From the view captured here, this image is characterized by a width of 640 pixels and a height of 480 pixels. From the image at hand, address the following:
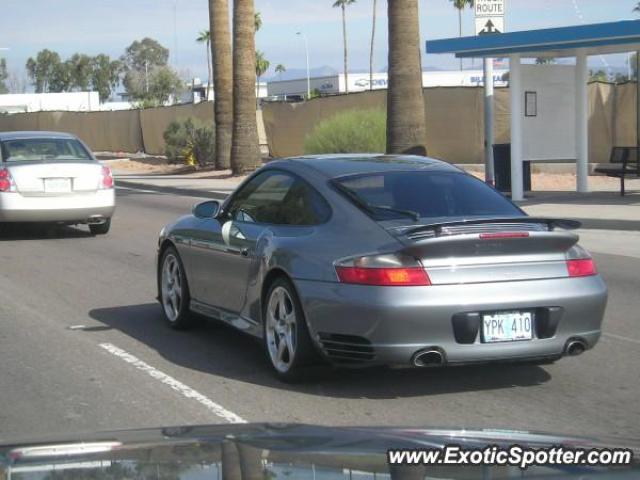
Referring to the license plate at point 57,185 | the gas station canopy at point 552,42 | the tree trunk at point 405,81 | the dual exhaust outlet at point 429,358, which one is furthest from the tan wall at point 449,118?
the dual exhaust outlet at point 429,358

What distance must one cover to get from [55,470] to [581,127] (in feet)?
67.3

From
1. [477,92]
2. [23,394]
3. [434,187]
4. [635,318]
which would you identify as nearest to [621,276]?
[635,318]

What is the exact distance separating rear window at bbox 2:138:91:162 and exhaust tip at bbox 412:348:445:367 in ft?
36.2

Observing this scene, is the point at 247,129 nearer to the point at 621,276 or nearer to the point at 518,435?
the point at 621,276

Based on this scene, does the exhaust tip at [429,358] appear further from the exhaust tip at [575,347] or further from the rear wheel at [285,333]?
the exhaust tip at [575,347]

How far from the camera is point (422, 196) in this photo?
7582 millimetres

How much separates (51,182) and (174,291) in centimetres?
740

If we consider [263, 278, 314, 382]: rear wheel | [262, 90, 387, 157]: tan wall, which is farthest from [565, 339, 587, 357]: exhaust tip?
[262, 90, 387, 157]: tan wall

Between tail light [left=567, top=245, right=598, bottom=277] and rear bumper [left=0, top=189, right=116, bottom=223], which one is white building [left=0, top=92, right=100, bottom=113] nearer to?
rear bumper [left=0, top=189, right=116, bottom=223]

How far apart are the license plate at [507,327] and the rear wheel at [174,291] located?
3.26m

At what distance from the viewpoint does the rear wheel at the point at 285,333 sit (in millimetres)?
7109

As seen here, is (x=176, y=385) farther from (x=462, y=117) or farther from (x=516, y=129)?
(x=462, y=117)

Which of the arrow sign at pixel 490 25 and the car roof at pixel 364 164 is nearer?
the car roof at pixel 364 164

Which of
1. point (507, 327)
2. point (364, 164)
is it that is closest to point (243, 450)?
point (507, 327)
